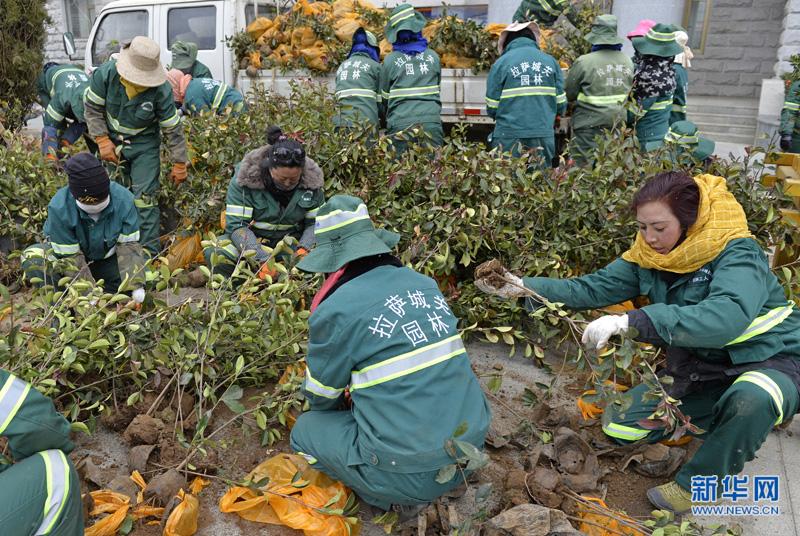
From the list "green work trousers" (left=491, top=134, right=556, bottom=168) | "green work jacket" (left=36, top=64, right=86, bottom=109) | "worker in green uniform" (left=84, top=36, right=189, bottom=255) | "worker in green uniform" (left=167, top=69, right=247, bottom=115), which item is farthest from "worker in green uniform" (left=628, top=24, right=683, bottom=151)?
"green work jacket" (left=36, top=64, right=86, bottom=109)

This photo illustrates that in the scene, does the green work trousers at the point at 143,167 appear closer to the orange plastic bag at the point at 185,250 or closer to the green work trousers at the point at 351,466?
the orange plastic bag at the point at 185,250

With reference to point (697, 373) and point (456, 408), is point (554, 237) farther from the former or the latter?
point (456, 408)

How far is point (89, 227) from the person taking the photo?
3828 millimetres

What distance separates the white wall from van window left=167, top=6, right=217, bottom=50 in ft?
18.9

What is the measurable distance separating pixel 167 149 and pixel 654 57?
13.9ft

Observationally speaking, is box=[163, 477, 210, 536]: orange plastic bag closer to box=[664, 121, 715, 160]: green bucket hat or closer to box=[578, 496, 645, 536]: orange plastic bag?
box=[578, 496, 645, 536]: orange plastic bag

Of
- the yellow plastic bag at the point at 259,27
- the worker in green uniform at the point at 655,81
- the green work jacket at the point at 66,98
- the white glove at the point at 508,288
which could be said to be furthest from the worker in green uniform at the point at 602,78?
the green work jacket at the point at 66,98

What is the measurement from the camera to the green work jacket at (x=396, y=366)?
223 centimetres

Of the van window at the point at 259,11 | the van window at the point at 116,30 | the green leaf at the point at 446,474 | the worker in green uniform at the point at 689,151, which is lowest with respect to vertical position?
the green leaf at the point at 446,474

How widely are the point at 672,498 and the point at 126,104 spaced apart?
457 cm

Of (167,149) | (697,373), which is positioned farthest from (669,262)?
(167,149)

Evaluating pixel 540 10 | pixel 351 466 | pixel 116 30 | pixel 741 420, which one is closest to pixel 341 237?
pixel 351 466

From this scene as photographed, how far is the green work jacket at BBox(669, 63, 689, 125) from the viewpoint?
609 cm

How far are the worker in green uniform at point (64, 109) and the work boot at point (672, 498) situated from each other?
17.3 ft
